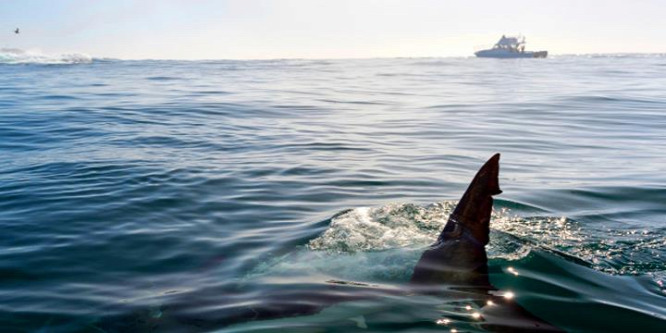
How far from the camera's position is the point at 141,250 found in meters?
8.00

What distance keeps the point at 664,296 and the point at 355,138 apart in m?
11.9

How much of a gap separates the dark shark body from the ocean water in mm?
43

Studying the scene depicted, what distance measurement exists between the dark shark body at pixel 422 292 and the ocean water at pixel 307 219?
4cm

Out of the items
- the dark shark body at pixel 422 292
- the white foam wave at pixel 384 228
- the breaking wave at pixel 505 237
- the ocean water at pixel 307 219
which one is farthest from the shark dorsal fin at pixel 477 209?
the white foam wave at pixel 384 228

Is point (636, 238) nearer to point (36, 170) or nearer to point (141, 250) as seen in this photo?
point (141, 250)

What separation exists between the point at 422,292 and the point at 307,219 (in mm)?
3575

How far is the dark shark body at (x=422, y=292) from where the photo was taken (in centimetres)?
574

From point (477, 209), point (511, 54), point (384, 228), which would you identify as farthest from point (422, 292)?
point (511, 54)

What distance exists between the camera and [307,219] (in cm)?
942

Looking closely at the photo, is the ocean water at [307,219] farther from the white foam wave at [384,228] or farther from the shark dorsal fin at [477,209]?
the shark dorsal fin at [477,209]

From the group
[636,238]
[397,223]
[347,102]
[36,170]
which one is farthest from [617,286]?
[347,102]

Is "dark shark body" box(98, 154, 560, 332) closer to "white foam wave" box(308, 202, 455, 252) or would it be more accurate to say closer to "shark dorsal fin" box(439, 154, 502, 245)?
"shark dorsal fin" box(439, 154, 502, 245)

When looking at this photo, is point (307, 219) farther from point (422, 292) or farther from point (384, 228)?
point (422, 292)

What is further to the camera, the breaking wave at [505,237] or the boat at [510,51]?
the boat at [510,51]
